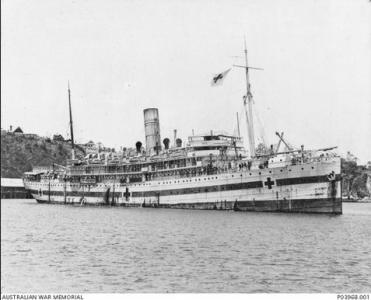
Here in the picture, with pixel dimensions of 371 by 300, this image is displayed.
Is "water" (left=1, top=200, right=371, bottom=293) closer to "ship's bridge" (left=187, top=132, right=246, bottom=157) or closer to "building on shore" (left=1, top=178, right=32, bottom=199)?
"ship's bridge" (left=187, top=132, right=246, bottom=157)

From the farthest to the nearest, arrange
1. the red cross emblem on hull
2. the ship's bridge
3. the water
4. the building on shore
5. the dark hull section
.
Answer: the building on shore → the ship's bridge → the red cross emblem on hull → the dark hull section → the water

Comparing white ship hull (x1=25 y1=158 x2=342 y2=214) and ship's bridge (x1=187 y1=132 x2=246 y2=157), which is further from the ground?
ship's bridge (x1=187 y1=132 x2=246 y2=157)

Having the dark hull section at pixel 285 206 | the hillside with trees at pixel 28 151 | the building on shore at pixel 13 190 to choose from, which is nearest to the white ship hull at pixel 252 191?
the dark hull section at pixel 285 206

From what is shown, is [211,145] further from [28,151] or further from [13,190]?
[28,151]

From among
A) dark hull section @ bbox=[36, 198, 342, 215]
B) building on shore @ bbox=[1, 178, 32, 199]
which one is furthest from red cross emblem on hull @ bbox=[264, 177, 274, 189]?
building on shore @ bbox=[1, 178, 32, 199]

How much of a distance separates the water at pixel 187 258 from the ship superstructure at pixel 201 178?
8.77m

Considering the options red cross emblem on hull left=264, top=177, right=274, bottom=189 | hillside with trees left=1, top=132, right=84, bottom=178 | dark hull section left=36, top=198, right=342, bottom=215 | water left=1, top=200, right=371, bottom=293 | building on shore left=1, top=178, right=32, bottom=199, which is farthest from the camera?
hillside with trees left=1, top=132, right=84, bottom=178

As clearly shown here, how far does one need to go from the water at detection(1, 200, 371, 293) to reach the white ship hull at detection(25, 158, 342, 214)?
326 inches

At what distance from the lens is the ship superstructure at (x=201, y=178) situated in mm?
42053

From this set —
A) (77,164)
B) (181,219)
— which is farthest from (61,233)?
(77,164)

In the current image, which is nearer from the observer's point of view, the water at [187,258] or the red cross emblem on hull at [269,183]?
the water at [187,258]

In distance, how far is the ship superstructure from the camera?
138 ft

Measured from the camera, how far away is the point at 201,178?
1923 inches

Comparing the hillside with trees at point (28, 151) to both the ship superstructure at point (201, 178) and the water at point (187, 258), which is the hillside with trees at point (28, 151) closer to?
the ship superstructure at point (201, 178)
